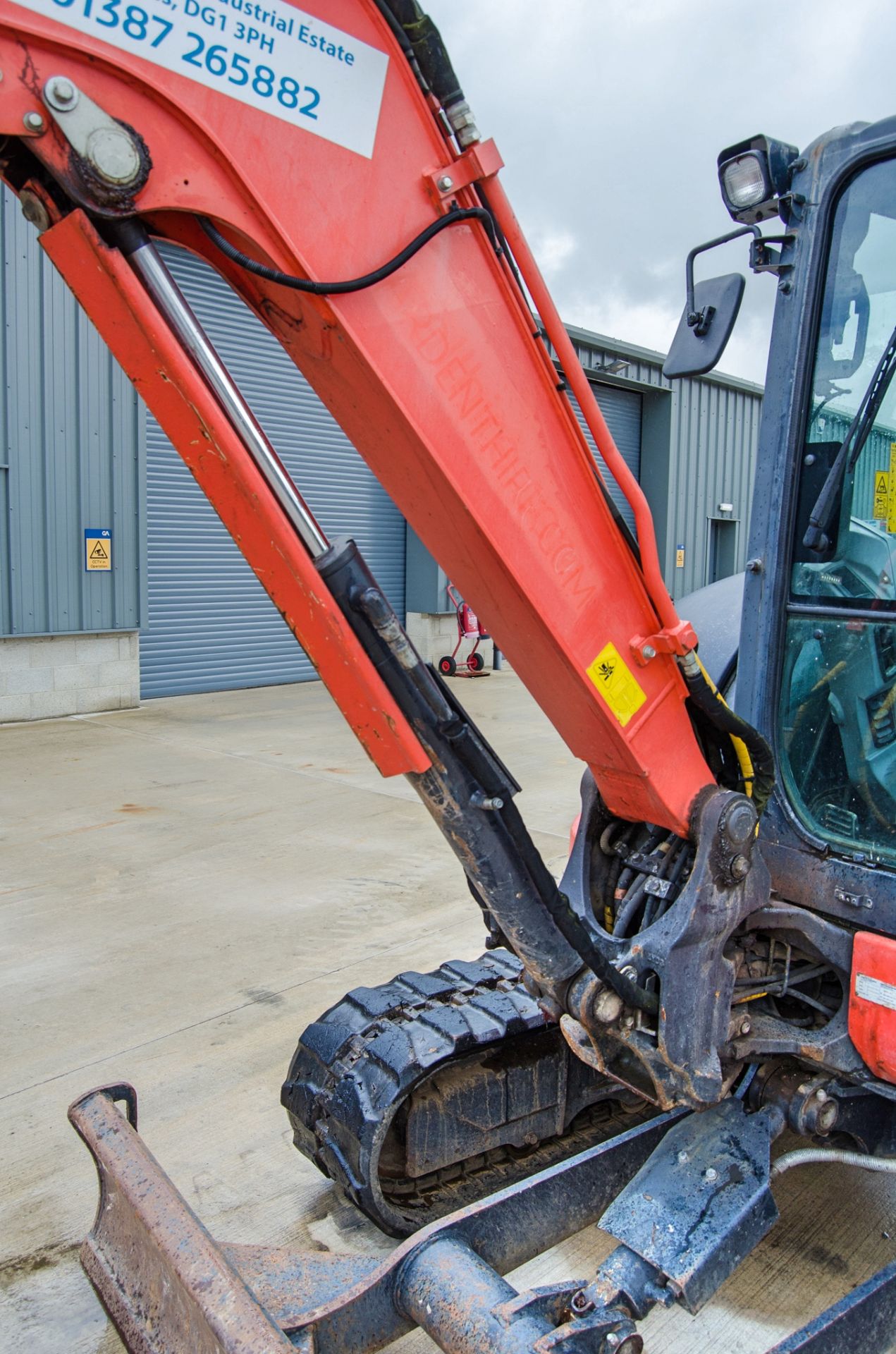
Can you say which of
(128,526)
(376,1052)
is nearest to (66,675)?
(128,526)

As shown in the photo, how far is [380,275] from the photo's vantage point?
169 centimetres

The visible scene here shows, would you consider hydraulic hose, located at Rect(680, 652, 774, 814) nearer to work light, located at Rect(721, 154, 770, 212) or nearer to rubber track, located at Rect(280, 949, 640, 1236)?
rubber track, located at Rect(280, 949, 640, 1236)

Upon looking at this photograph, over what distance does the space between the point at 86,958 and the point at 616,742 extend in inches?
121


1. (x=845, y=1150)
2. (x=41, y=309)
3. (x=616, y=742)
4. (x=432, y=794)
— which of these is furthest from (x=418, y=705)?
(x=41, y=309)

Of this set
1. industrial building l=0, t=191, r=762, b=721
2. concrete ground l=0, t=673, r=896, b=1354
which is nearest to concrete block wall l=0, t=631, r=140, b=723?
industrial building l=0, t=191, r=762, b=721

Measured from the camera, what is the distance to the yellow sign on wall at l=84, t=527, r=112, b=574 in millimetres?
9711

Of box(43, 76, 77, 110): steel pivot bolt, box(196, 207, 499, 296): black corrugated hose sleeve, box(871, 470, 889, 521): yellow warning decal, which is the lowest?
box(871, 470, 889, 521): yellow warning decal

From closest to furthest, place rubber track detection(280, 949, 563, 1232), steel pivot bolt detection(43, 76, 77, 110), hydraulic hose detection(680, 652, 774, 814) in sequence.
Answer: steel pivot bolt detection(43, 76, 77, 110), hydraulic hose detection(680, 652, 774, 814), rubber track detection(280, 949, 563, 1232)

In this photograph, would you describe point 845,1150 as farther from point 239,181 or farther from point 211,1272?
point 239,181

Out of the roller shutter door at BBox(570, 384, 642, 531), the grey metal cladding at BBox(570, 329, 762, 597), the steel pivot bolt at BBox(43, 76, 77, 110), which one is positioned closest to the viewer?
the steel pivot bolt at BBox(43, 76, 77, 110)

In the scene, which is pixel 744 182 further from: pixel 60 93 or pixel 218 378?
pixel 60 93

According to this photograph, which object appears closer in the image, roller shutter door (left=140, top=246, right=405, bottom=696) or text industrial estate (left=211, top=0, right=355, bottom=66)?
text industrial estate (left=211, top=0, right=355, bottom=66)

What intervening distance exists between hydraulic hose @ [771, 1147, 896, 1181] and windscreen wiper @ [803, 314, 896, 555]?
1.39m

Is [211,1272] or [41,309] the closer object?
[211,1272]
